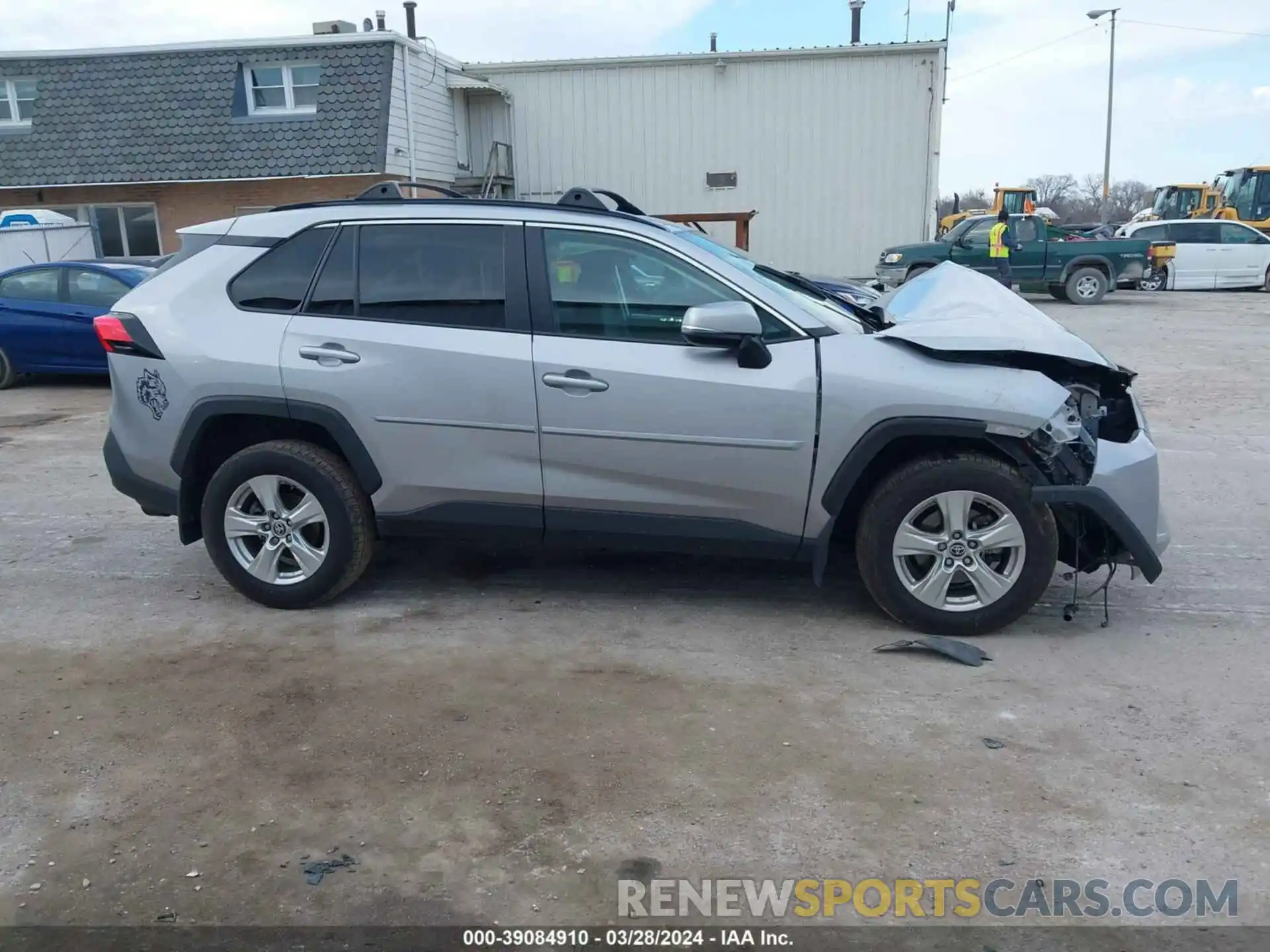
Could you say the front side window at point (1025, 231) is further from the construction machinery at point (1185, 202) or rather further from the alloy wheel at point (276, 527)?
the alloy wheel at point (276, 527)

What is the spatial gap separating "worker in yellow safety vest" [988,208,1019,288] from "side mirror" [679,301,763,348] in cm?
1519

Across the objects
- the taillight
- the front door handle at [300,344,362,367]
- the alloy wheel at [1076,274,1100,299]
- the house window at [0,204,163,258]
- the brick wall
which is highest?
the brick wall

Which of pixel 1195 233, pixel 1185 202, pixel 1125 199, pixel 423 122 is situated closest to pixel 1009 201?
pixel 1185 202

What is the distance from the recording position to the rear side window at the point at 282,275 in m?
4.84

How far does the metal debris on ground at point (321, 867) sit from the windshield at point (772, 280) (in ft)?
9.47

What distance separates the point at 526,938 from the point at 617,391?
91.8 inches

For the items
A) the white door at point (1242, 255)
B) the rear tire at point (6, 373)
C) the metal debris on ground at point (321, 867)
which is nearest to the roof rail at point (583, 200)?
the metal debris on ground at point (321, 867)

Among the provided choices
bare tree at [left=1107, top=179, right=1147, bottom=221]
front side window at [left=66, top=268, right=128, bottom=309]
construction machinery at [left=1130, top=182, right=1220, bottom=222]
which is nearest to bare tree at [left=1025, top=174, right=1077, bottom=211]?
bare tree at [left=1107, top=179, right=1147, bottom=221]

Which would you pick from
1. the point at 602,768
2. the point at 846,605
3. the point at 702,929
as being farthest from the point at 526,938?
the point at 846,605

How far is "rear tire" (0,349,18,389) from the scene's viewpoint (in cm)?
1157

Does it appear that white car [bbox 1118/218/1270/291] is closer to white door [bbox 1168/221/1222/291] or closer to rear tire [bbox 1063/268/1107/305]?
white door [bbox 1168/221/1222/291]

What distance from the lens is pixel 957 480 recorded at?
436cm

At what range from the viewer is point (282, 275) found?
16.0 ft

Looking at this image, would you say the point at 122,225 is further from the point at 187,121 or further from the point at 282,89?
the point at 282,89
